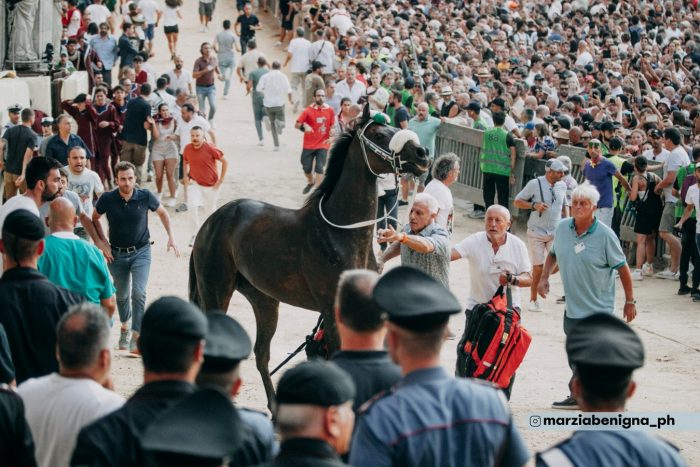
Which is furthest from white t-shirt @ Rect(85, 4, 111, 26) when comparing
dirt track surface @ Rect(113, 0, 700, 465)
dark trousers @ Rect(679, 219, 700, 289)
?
dark trousers @ Rect(679, 219, 700, 289)

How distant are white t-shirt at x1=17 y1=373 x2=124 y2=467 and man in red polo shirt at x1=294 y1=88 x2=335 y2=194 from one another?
1496cm

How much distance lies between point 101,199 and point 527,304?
230 inches

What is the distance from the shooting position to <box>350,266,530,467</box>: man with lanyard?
4117 millimetres

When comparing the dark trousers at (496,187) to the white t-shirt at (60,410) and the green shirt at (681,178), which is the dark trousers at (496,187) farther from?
the white t-shirt at (60,410)

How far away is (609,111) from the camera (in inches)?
794

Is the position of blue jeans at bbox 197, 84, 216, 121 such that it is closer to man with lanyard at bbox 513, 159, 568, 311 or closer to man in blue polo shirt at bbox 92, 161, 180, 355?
man with lanyard at bbox 513, 159, 568, 311

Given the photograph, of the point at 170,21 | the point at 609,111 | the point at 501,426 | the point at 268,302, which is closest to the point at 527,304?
the point at 268,302

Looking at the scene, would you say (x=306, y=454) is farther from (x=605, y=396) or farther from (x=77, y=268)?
(x=77, y=268)

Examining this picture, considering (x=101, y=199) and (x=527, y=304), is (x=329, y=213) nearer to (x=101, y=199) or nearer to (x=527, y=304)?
(x=101, y=199)

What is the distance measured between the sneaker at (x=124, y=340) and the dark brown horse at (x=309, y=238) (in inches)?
75.4

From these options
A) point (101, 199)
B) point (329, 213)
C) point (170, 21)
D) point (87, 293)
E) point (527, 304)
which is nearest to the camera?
point (87, 293)

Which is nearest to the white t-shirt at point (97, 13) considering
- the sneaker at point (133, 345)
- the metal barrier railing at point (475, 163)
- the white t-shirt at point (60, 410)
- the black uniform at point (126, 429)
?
the metal barrier railing at point (475, 163)

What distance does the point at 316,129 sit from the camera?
788 inches

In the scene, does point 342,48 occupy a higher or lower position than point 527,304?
higher
